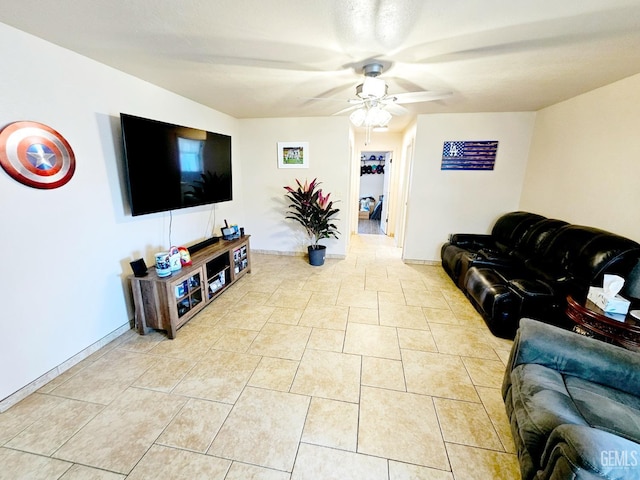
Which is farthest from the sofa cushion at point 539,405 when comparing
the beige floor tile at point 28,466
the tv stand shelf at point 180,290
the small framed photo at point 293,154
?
the small framed photo at point 293,154

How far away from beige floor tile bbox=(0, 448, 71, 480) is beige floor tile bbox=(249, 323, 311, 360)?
116 cm

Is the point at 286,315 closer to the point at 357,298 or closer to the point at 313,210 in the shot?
the point at 357,298

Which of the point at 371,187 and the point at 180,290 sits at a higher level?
the point at 371,187

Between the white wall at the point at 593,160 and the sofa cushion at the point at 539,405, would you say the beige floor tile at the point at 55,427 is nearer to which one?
the sofa cushion at the point at 539,405

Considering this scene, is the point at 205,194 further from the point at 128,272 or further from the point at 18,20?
the point at 18,20

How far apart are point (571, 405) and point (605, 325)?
33.6 inches

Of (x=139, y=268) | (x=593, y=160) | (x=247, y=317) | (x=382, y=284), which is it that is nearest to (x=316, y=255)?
(x=382, y=284)

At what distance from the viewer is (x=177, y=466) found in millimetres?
1326

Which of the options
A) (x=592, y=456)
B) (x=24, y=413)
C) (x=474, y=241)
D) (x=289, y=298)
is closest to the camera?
(x=592, y=456)

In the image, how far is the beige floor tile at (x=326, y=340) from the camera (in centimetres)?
224

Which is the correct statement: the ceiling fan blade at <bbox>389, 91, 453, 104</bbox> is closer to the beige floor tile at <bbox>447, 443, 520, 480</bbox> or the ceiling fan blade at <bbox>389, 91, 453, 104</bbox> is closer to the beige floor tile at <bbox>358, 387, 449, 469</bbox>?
the beige floor tile at <bbox>358, 387, 449, 469</bbox>

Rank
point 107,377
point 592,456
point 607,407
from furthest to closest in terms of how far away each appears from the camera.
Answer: point 107,377
point 607,407
point 592,456

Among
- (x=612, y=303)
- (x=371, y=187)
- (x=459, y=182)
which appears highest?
(x=459, y=182)

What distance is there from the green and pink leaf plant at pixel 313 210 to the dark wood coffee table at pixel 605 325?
291 centimetres
